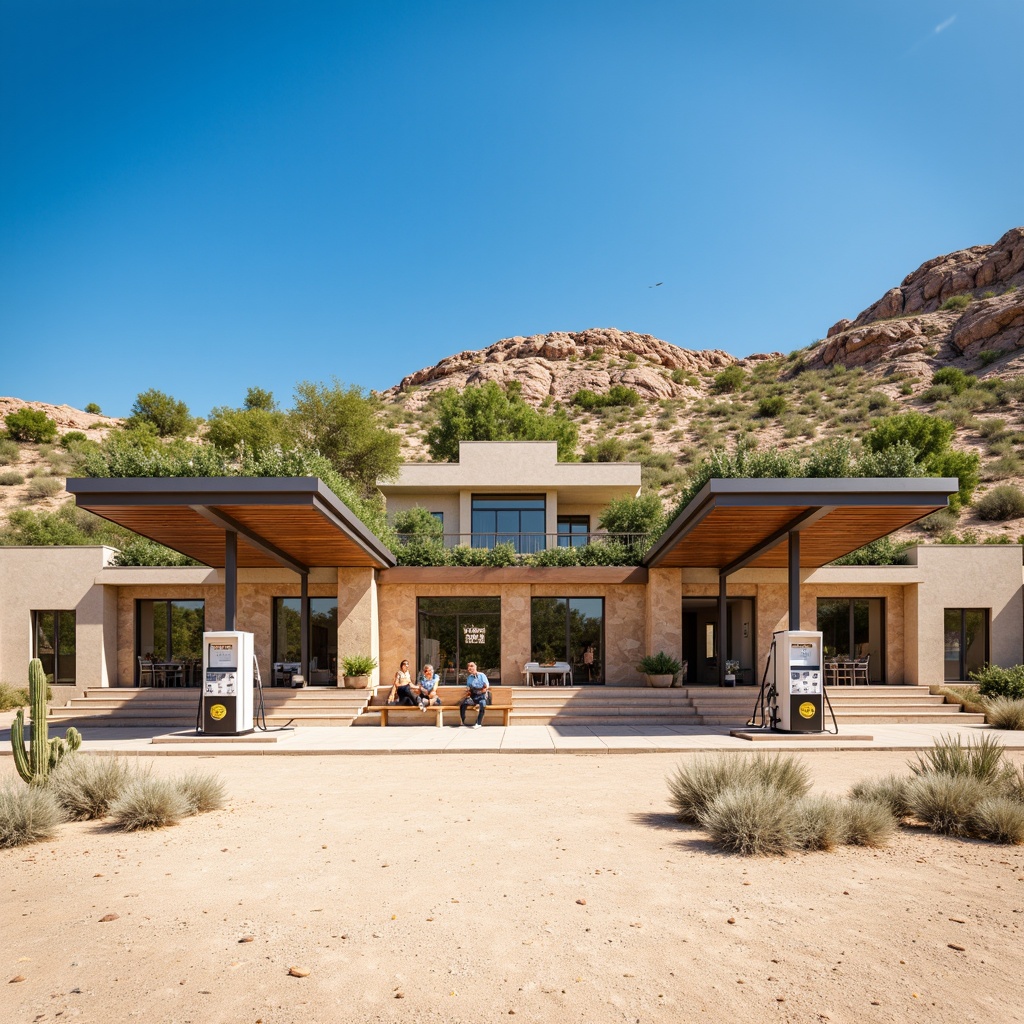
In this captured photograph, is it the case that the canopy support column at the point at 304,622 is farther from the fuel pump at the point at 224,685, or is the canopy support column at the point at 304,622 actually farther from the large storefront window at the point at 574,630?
the large storefront window at the point at 574,630

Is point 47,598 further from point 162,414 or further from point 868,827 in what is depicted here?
point 162,414

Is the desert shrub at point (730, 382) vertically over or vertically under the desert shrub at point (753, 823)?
over

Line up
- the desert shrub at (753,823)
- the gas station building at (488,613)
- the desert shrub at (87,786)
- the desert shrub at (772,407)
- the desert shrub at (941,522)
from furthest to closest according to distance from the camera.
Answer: the desert shrub at (772,407) → the desert shrub at (941,522) → the gas station building at (488,613) → the desert shrub at (87,786) → the desert shrub at (753,823)

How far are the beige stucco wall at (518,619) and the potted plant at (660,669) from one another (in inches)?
53.5

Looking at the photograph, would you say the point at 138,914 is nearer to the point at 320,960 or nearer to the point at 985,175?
the point at 320,960

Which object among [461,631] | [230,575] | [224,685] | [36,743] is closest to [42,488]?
[461,631]

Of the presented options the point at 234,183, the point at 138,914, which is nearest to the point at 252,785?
the point at 138,914

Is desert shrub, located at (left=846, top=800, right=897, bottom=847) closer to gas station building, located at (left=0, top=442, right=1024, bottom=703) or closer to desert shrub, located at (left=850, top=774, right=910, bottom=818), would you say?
desert shrub, located at (left=850, top=774, right=910, bottom=818)

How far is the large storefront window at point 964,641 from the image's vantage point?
63.7 ft

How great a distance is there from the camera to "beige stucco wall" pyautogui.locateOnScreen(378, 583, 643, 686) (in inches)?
766

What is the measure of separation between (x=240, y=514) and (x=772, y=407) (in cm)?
5014

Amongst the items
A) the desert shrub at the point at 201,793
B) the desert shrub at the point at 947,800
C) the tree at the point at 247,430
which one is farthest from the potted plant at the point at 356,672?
the tree at the point at 247,430

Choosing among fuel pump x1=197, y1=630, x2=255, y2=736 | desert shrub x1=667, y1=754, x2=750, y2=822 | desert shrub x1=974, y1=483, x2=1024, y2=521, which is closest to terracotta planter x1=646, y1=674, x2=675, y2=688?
fuel pump x1=197, y1=630, x2=255, y2=736

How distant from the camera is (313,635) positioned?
1931 centimetres
